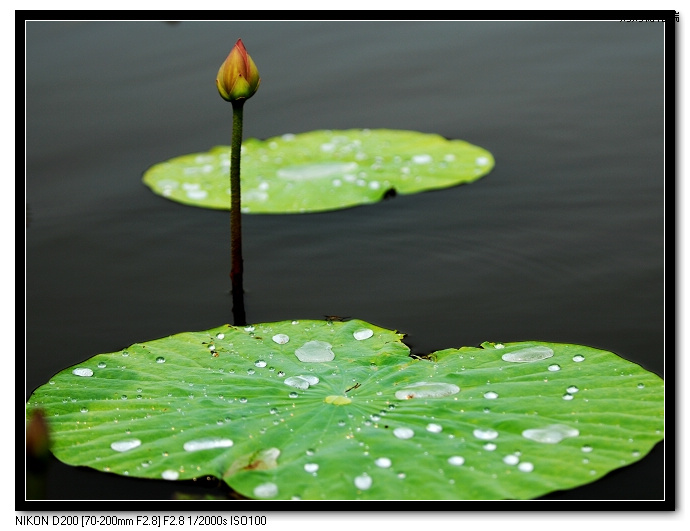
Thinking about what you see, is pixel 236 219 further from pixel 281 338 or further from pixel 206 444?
pixel 206 444

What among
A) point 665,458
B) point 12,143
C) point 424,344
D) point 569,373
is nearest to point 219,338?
point 424,344

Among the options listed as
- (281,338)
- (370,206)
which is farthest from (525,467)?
(370,206)

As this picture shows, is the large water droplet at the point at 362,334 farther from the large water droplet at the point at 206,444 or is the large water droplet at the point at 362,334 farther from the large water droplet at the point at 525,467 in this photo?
the large water droplet at the point at 525,467

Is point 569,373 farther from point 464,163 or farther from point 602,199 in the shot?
point 464,163

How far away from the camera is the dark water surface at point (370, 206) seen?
2961mm

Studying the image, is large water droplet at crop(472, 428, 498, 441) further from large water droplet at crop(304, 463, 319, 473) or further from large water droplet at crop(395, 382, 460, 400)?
large water droplet at crop(304, 463, 319, 473)

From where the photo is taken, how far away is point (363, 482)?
1.98m

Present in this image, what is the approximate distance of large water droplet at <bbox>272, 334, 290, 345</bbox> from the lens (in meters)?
2.68

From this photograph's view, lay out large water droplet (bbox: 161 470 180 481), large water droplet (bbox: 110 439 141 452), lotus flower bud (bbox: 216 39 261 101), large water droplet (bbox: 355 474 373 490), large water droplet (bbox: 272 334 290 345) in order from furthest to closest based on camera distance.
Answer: lotus flower bud (bbox: 216 39 261 101), large water droplet (bbox: 272 334 290 345), large water droplet (bbox: 110 439 141 452), large water droplet (bbox: 161 470 180 481), large water droplet (bbox: 355 474 373 490)

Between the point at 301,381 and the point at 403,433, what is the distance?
0.39 meters

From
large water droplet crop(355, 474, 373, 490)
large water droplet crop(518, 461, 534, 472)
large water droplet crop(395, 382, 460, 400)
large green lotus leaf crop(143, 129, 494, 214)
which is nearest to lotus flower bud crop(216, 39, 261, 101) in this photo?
large green lotus leaf crop(143, 129, 494, 214)

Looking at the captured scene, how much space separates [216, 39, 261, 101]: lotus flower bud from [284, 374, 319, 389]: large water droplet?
3.51ft

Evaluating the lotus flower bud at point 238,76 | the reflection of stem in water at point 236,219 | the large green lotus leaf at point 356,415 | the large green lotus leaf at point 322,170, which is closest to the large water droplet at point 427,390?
the large green lotus leaf at point 356,415

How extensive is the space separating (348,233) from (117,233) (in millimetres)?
1044
